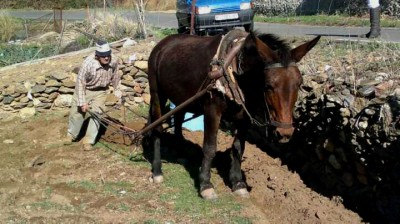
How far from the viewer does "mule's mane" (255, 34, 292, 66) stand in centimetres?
569

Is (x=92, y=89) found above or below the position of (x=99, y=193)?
above

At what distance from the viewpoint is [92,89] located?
9125mm

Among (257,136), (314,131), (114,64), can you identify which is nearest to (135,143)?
(114,64)

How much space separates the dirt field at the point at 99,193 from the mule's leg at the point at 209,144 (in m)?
0.46

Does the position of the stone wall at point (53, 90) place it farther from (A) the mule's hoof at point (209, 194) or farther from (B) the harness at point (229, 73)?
(B) the harness at point (229, 73)

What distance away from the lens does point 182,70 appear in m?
7.19

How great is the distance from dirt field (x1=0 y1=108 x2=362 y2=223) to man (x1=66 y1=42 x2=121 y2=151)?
25 cm

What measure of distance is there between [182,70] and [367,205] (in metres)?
2.76

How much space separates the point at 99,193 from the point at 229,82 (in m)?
2.42

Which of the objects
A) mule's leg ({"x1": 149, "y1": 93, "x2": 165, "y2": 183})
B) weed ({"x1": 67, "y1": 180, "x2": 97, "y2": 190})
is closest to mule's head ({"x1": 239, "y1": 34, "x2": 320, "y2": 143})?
mule's leg ({"x1": 149, "y1": 93, "x2": 165, "y2": 183})

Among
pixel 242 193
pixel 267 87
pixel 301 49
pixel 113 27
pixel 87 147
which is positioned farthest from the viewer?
pixel 113 27

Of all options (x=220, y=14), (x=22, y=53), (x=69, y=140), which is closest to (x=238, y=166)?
(x=69, y=140)

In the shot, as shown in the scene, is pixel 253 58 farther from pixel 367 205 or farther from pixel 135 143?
pixel 135 143

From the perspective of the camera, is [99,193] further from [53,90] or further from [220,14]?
[220,14]
